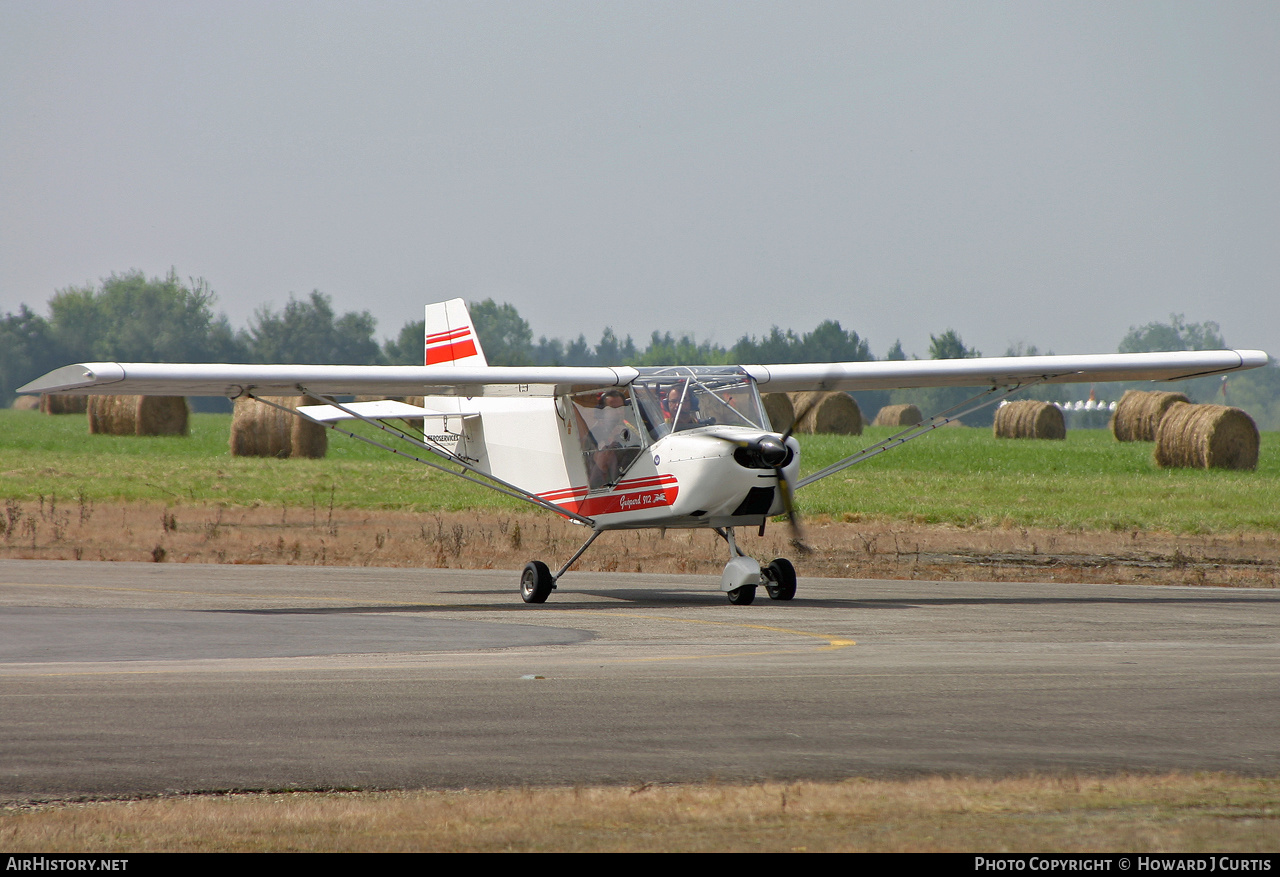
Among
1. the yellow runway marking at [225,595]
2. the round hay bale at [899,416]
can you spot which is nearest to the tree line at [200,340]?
the round hay bale at [899,416]

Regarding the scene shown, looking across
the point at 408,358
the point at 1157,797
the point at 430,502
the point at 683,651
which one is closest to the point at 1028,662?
the point at 683,651

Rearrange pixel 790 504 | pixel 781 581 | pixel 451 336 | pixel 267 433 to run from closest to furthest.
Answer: pixel 790 504 < pixel 781 581 < pixel 451 336 < pixel 267 433

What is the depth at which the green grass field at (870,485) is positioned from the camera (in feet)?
98.0

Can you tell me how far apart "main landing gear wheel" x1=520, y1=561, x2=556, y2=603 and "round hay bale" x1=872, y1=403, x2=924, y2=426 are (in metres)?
56.2

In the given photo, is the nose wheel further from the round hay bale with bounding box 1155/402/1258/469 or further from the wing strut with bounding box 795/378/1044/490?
the round hay bale with bounding box 1155/402/1258/469

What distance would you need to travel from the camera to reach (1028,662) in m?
10.6

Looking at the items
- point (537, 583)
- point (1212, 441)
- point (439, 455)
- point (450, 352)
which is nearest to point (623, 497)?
point (537, 583)

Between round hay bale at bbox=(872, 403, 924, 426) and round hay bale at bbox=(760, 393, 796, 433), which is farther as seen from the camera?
round hay bale at bbox=(872, 403, 924, 426)

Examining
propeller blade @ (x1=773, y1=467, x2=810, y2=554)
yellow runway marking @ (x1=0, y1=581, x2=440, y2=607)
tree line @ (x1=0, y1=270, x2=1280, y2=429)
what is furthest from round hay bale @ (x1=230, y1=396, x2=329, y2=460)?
tree line @ (x1=0, y1=270, x2=1280, y2=429)

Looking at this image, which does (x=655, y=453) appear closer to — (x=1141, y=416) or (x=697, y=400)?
(x=697, y=400)

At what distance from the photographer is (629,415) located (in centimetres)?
1706

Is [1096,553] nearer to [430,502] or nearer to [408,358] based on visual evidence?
[430,502]

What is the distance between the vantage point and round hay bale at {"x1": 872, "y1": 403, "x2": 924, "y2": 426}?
7312 cm

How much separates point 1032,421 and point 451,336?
43424 mm
